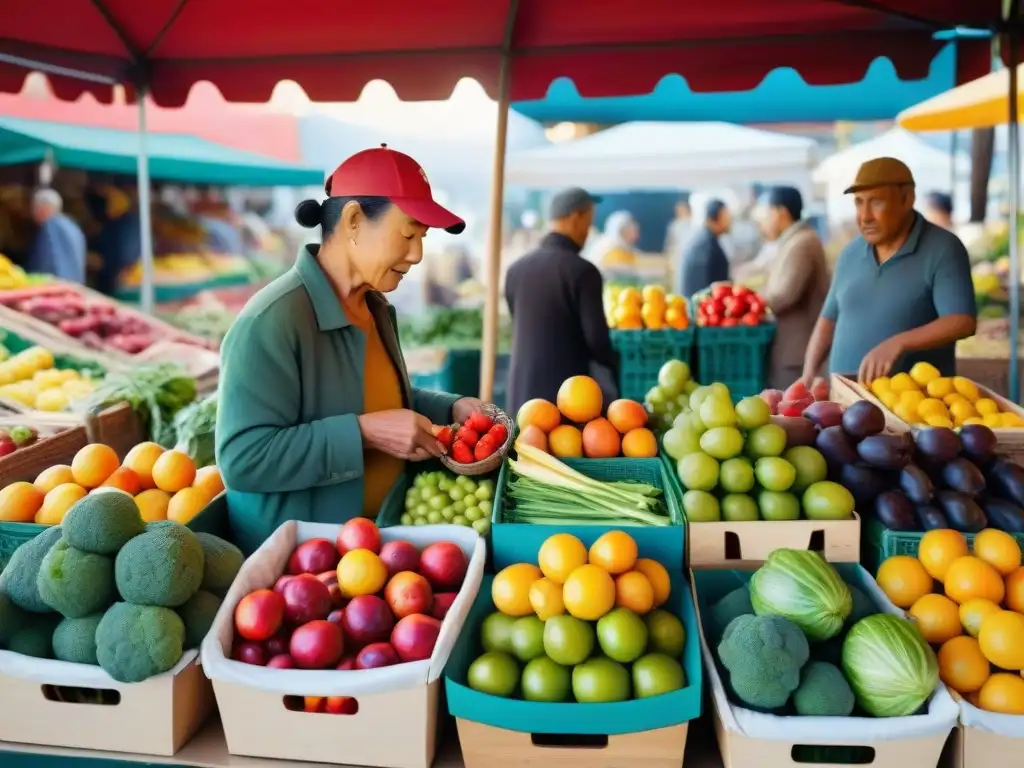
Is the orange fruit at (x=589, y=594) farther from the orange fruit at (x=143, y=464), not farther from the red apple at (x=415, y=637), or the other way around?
the orange fruit at (x=143, y=464)

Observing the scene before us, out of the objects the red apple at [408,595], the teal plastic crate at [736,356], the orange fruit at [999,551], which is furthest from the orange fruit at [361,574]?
the teal plastic crate at [736,356]

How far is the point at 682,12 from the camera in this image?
4676 mm

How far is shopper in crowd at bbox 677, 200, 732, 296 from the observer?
293 inches

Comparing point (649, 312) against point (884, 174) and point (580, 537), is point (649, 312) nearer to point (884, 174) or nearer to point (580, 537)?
point (884, 174)

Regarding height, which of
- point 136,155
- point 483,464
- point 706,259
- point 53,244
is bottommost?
point 483,464

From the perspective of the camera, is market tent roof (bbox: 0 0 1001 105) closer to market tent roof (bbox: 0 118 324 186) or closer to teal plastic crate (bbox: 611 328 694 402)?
teal plastic crate (bbox: 611 328 694 402)

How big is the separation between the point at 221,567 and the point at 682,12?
390cm

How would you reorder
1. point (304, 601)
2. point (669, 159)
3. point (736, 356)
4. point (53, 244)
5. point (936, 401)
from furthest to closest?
point (53, 244)
point (669, 159)
point (736, 356)
point (936, 401)
point (304, 601)

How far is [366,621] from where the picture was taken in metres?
1.76

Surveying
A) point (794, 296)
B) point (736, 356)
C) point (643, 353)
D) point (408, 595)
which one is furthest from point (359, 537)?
point (794, 296)

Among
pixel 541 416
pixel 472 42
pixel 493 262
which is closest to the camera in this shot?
pixel 541 416

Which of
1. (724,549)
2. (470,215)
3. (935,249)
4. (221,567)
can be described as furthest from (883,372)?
(470,215)

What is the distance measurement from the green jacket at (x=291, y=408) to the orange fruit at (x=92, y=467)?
444 mm

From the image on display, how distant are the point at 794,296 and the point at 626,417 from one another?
3.46 m
